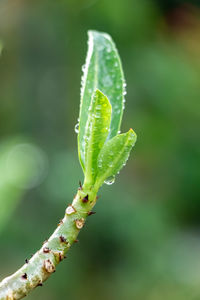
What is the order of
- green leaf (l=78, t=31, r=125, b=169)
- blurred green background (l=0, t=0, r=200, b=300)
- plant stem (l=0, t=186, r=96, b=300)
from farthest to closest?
blurred green background (l=0, t=0, r=200, b=300), green leaf (l=78, t=31, r=125, b=169), plant stem (l=0, t=186, r=96, b=300)

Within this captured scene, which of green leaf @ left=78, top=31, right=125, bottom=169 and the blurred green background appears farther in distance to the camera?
the blurred green background

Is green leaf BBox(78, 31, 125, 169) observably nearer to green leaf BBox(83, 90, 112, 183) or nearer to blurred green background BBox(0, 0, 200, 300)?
green leaf BBox(83, 90, 112, 183)

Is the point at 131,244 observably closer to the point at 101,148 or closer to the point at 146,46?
the point at 146,46

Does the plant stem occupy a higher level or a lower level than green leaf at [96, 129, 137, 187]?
lower

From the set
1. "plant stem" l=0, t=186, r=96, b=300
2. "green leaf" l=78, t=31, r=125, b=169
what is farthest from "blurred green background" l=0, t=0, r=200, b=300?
"plant stem" l=0, t=186, r=96, b=300

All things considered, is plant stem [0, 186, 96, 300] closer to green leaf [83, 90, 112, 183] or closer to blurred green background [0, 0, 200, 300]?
green leaf [83, 90, 112, 183]

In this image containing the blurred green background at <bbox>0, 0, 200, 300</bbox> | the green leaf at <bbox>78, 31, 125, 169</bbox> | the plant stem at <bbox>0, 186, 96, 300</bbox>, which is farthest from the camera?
the blurred green background at <bbox>0, 0, 200, 300</bbox>

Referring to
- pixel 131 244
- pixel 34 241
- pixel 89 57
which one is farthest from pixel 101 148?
pixel 131 244

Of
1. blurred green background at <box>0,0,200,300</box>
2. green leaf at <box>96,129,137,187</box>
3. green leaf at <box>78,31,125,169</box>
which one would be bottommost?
blurred green background at <box>0,0,200,300</box>
